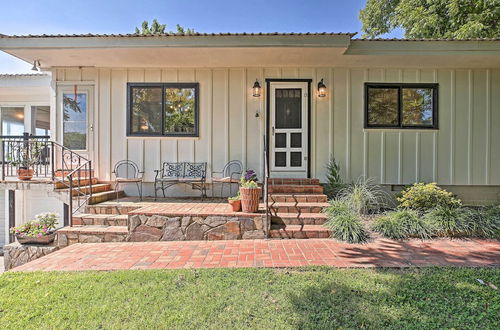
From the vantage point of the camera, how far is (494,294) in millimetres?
2518

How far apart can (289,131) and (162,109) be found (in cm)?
318

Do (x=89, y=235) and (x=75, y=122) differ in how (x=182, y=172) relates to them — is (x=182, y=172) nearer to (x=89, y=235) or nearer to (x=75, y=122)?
(x=89, y=235)

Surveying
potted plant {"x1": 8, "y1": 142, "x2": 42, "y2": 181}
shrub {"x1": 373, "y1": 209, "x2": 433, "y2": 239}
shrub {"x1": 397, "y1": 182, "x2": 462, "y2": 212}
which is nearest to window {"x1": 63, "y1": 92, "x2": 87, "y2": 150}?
potted plant {"x1": 8, "y1": 142, "x2": 42, "y2": 181}

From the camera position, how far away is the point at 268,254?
3.65 metres

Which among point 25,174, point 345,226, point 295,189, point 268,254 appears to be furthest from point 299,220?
point 25,174

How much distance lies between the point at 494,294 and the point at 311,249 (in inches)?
78.5

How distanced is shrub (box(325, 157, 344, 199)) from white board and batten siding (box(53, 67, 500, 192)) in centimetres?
14

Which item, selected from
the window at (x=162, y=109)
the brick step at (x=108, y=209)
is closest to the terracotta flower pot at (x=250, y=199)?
the brick step at (x=108, y=209)

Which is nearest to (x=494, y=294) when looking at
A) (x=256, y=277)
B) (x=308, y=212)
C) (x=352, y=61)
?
(x=256, y=277)

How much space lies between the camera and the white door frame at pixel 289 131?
6148 millimetres

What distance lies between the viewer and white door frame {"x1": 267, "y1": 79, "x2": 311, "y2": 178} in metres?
6.15

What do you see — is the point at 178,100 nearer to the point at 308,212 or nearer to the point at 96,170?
the point at 96,170

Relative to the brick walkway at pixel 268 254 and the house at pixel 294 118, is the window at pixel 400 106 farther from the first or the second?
the brick walkway at pixel 268 254

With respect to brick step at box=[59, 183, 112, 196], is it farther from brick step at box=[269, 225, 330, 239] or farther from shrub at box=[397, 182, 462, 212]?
shrub at box=[397, 182, 462, 212]
